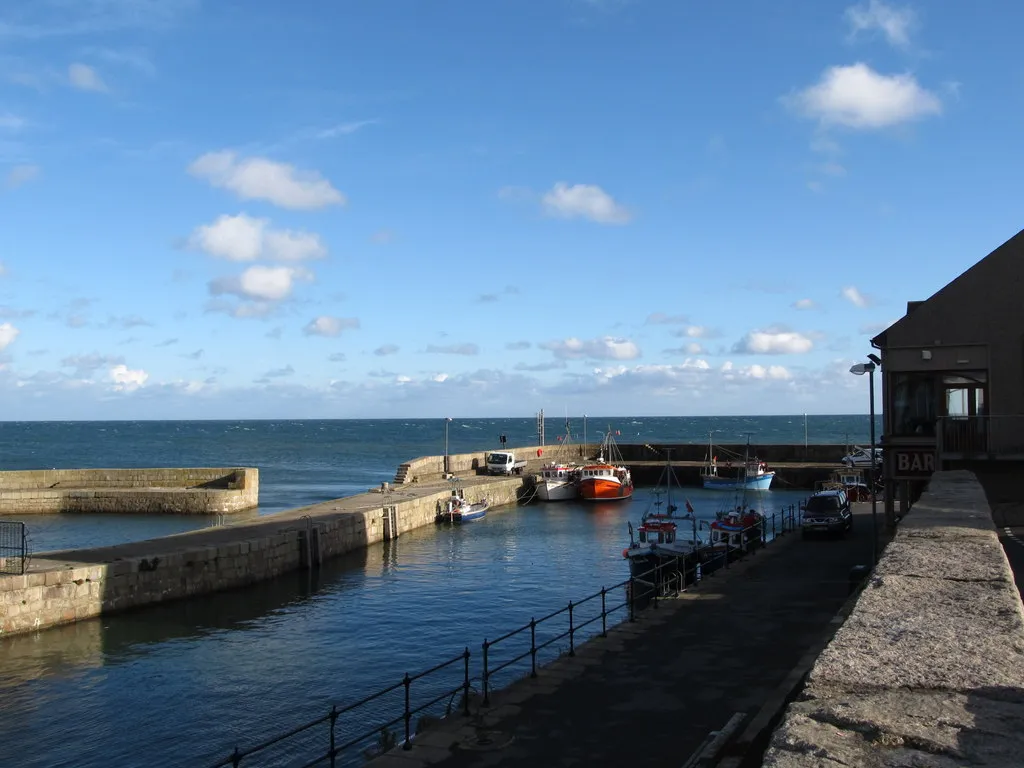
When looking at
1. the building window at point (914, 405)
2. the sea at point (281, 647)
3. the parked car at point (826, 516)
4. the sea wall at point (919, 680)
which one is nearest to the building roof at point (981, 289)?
the building window at point (914, 405)

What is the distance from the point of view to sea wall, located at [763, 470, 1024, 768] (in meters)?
4.00

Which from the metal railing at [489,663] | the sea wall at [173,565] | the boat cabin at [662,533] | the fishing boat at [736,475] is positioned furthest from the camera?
the fishing boat at [736,475]

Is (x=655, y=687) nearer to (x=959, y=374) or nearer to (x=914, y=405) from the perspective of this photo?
(x=914, y=405)

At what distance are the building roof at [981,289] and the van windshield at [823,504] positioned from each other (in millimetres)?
10967

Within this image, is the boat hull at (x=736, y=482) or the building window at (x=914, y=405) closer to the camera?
the building window at (x=914, y=405)

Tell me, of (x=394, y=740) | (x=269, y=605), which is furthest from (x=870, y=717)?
(x=269, y=605)

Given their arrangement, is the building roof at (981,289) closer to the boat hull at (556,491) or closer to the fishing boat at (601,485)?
the fishing boat at (601,485)

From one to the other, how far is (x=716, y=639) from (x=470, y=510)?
3665 cm

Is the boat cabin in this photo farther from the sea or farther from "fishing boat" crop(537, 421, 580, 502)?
"fishing boat" crop(537, 421, 580, 502)

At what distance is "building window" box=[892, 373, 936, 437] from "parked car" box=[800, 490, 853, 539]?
304 inches

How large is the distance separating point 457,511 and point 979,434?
108 feet

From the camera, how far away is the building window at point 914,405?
26.5 meters

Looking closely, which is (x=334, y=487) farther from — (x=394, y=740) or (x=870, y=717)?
(x=870, y=717)

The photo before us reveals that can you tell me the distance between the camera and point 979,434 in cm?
2470
